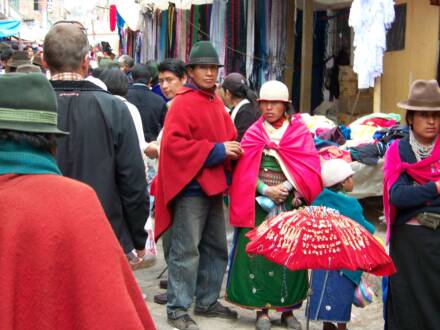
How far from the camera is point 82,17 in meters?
17.7

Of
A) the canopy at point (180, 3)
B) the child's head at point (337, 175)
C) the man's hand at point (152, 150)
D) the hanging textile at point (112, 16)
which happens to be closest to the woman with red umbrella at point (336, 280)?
the child's head at point (337, 175)

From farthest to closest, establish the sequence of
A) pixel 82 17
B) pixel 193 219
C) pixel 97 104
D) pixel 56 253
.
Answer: pixel 82 17
pixel 193 219
pixel 97 104
pixel 56 253

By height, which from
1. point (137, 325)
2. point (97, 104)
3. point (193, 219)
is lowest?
point (193, 219)

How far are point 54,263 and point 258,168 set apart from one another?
3452mm

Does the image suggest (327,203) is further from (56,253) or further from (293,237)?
(56,253)

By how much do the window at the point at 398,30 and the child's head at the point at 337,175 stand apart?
494 centimetres

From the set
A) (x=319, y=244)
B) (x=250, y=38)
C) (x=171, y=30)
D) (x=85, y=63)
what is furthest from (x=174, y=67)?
(x=171, y=30)

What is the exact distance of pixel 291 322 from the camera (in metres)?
5.43

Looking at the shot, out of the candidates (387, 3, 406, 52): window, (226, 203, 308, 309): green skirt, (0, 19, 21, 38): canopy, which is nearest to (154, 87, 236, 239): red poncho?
(226, 203, 308, 309): green skirt

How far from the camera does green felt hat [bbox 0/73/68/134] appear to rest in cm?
205

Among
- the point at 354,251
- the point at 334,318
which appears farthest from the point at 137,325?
the point at 334,318

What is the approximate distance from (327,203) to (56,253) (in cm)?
315

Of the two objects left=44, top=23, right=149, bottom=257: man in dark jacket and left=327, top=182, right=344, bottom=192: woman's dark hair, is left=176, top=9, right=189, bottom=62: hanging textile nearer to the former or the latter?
left=327, top=182, right=344, bottom=192: woman's dark hair

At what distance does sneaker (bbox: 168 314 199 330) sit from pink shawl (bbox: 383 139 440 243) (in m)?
1.80
